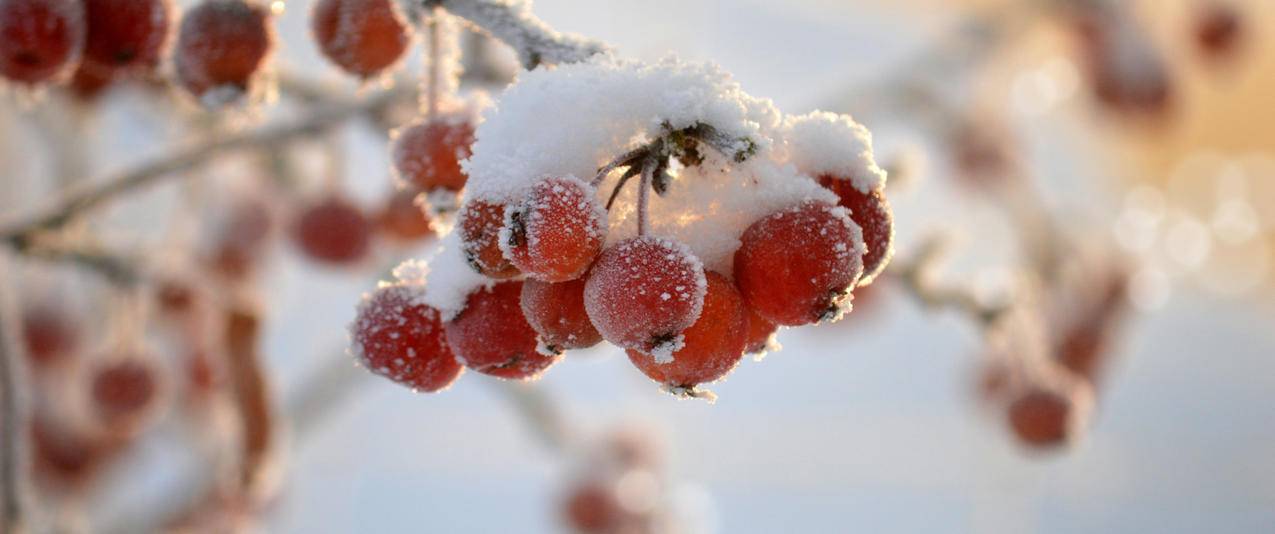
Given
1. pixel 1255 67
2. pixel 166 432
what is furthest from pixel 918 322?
pixel 166 432

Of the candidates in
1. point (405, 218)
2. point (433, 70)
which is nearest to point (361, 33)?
point (433, 70)

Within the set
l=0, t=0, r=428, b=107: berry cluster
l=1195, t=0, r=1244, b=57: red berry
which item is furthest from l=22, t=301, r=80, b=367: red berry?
l=1195, t=0, r=1244, b=57: red berry

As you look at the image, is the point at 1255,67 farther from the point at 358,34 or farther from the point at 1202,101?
the point at 358,34

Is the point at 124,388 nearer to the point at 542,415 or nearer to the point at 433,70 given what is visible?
the point at 542,415

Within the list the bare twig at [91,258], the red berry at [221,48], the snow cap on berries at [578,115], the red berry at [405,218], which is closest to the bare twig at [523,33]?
the snow cap on berries at [578,115]

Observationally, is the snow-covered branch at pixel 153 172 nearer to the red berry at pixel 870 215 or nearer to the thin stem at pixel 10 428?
the thin stem at pixel 10 428
